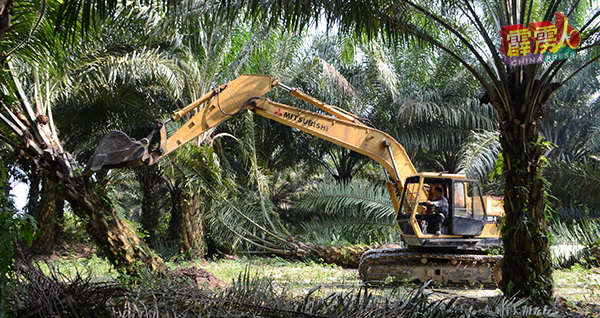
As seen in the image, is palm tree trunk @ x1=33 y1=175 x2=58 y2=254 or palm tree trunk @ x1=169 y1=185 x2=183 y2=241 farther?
palm tree trunk @ x1=169 y1=185 x2=183 y2=241

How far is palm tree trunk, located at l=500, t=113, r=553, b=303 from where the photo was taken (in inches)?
207

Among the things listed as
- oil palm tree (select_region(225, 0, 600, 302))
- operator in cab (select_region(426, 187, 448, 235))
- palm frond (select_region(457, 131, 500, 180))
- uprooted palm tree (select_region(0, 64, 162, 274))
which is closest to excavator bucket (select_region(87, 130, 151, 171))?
uprooted palm tree (select_region(0, 64, 162, 274))

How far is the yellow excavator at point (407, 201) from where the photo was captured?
8922 mm

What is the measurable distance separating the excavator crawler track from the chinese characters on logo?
4.73 m

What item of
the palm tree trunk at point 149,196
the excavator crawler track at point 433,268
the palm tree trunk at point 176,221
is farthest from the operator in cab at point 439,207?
the palm tree trunk at point 149,196

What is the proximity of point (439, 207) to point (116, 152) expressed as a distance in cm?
587

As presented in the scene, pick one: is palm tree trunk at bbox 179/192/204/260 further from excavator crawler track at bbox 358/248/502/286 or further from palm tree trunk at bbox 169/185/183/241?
excavator crawler track at bbox 358/248/502/286

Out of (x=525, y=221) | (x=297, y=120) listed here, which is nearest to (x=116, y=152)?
(x=297, y=120)

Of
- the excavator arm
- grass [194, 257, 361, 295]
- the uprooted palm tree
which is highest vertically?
the excavator arm

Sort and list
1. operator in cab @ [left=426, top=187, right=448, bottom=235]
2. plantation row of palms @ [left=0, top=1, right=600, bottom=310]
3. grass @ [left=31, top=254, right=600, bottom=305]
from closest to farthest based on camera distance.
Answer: grass @ [left=31, top=254, right=600, bottom=305] → operator in cab @ [left=426, top=187, right=448, bottom=235] → plantation row of palms @ [left=0, top=1, right=600, bottom=310]

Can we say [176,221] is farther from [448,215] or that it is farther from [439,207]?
[448,215]

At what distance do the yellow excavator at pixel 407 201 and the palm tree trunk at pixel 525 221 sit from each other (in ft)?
10.8

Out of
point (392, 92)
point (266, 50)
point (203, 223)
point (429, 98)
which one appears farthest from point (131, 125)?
point (429, 98)

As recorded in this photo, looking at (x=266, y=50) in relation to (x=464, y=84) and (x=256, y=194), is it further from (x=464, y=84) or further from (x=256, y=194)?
(x=464, y=84)
